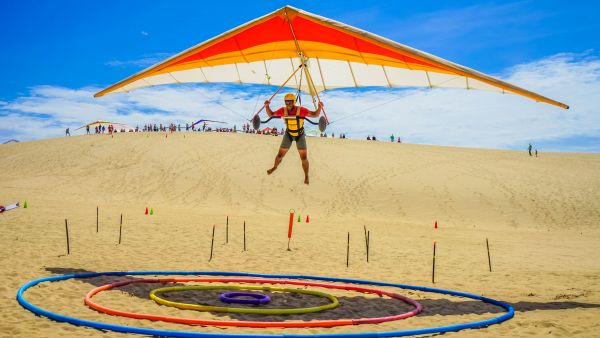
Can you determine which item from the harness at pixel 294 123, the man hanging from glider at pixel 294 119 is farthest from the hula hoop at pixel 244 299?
the harness at pixel 294 123

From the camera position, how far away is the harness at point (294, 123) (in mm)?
10125

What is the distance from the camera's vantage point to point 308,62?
40.5 feet

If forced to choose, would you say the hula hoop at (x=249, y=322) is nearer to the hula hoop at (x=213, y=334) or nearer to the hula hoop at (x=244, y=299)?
the hula hoop at (x=213, y=334)

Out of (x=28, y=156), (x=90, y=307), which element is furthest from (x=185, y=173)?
(x=90, y=307)

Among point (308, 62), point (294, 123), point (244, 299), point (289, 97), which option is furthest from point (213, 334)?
point (308, 62)

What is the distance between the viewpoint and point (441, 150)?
46844 mm

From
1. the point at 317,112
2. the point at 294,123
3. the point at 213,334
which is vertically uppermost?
the point at 317,112

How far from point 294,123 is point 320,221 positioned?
16.2m

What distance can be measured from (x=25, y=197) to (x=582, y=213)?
31.4 metres

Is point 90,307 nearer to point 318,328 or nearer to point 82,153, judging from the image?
point 318,328

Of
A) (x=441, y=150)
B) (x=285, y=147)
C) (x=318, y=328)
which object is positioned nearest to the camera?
(x=318, y=328)

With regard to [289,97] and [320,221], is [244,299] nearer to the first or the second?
[289,97]

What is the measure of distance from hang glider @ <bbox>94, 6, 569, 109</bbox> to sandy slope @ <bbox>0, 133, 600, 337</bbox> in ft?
15.0

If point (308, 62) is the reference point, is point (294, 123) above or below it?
below
